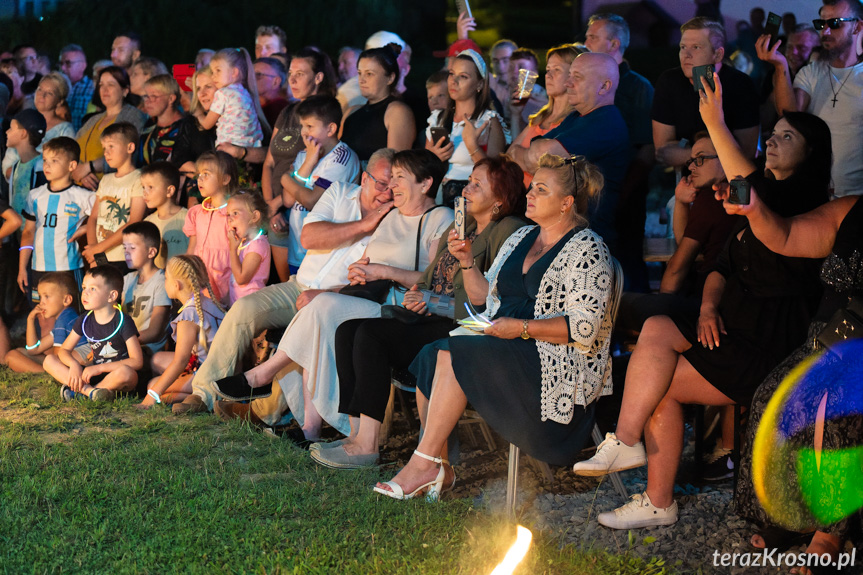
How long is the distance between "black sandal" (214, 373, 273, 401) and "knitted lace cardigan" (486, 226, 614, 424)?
6.11ft

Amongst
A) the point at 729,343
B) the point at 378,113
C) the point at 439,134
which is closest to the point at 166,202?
the point at 378,113

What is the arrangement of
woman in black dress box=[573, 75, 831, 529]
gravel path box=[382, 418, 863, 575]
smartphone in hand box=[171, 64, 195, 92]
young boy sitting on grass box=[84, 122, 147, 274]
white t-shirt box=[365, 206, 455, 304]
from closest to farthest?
gravel path box=[382, 418, 863, 575], woman in black dress box=[573, 75, 831, 529], white t-shirt box=[365, 206, 455, 304], young boy sitting on grass box=[84, 122, 147, 274], smartphone in hand box=[171, 64, 195, 92]

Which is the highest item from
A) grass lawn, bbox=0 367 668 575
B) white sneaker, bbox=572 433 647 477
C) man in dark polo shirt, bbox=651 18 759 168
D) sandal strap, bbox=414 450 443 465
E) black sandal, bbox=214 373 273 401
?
man in dark polo shirt, bbox=651 18 759 168

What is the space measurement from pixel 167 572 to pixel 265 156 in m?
3.79

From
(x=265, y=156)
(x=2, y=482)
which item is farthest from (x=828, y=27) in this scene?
(x=2, y=482)

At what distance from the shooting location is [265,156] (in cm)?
663

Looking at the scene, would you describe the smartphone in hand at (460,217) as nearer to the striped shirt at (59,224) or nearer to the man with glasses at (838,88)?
the man with glasses at (838,88)

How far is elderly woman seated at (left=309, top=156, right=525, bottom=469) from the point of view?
4.47 m

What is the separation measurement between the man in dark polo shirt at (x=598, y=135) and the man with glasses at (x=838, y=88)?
0.85 m

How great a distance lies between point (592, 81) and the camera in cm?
470

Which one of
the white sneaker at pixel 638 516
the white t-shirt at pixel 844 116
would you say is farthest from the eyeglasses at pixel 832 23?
the white sneaker at pixel 638 516

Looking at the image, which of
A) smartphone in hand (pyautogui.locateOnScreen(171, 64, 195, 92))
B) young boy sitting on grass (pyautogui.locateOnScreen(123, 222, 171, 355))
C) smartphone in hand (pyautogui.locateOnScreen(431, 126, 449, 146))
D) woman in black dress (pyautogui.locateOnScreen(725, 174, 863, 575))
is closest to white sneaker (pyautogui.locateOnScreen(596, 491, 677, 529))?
woman in black dress (pyautogui.locateOnScreen(725, 174, 863, 575))

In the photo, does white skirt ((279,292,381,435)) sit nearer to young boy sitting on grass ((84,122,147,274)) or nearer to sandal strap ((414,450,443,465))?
sandal strap ((414,450,443,465))

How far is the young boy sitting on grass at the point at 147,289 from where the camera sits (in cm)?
619
